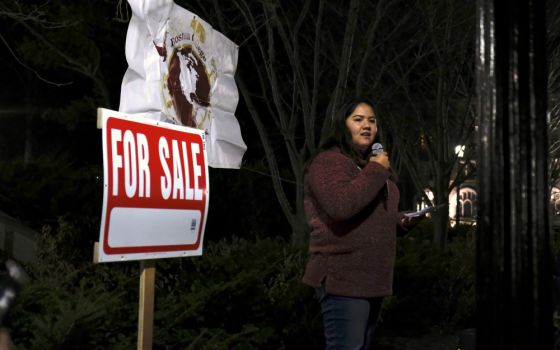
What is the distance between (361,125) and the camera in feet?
10.9

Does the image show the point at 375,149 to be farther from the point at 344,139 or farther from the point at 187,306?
the point at 187,306

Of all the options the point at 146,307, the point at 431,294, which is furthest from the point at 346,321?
the point at 431,294

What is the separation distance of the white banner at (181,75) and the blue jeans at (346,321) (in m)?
1.79

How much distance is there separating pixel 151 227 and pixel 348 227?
980 millimetres

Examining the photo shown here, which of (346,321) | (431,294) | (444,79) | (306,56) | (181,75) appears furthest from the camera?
(306,56)

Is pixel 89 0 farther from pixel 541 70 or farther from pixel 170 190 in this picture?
pixel 541 70

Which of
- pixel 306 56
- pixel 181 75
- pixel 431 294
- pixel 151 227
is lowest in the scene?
pixel 431 294

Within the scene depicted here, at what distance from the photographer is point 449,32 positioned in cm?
877

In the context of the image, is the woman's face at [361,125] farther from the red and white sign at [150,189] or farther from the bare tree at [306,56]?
the bare tree at [306,56]

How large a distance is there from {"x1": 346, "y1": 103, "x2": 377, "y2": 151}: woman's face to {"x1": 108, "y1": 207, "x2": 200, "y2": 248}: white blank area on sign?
1005mm

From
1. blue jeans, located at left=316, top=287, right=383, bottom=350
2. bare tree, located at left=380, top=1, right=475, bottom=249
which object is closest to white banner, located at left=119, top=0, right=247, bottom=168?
blue jeans, located at left=316, top=287, right=383, bottom=350

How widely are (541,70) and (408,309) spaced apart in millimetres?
5926

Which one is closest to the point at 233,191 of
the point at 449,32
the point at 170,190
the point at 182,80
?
the point at 449,32

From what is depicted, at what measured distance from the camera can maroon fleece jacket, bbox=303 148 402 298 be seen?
311cm
